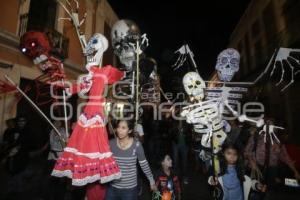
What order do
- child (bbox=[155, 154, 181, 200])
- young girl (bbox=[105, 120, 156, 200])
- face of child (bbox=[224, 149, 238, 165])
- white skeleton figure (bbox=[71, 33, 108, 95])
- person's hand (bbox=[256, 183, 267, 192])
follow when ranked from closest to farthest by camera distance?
young girl (bbox=[105, 120, 156, 200]), white skeleton figure (bbox=[71, 33, 108, 95]), person's hand (bbox=[256, 183, 267, 192]), face of child (bbox=[224, 149, 238, 165]), child (bbox=[155, 154, 181, 200])

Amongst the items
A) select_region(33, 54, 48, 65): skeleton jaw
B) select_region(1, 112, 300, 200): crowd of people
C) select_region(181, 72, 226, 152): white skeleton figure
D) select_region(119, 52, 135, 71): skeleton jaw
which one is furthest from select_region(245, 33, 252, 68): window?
select_region(33, 54, 48, 65): skeleton jaw

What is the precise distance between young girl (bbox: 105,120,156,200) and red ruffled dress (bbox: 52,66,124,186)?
142 millimetres

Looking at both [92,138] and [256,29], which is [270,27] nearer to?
[256,29]

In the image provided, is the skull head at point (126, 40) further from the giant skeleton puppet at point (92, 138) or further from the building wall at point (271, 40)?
the building wall at point (271, 40)

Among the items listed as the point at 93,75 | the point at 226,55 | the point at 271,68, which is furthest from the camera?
the point at 226,55

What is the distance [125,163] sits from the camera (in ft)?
9.74

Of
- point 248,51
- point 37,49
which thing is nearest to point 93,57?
point 37,49

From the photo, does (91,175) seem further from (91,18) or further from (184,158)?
A: (91,18)

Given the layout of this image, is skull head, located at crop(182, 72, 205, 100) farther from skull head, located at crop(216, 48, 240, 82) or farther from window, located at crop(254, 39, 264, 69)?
window, located at crop(254, 39, 264, 69)

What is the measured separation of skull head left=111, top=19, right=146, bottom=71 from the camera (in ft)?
14.3

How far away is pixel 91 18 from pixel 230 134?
1053 cm

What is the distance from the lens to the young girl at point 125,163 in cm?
292

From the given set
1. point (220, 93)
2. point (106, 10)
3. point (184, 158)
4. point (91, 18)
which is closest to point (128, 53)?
point (220, 93)

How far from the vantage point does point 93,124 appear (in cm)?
298
